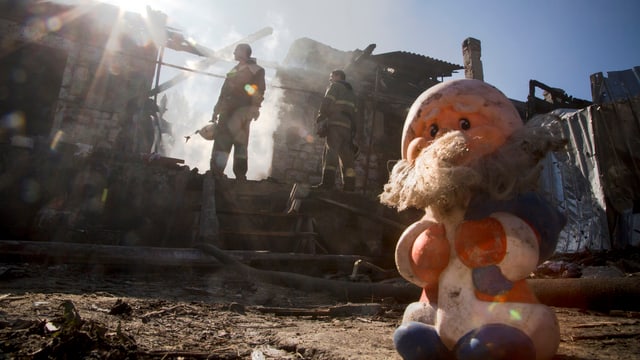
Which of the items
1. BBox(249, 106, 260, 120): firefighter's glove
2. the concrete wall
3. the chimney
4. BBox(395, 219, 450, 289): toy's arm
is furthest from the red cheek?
the concrete wall

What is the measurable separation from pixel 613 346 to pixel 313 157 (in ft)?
41.3

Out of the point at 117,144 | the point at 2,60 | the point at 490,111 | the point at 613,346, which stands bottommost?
the point at 613,346

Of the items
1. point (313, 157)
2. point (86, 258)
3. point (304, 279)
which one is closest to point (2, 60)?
point (313, 157)

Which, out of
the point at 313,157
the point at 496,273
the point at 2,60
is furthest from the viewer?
the point at 313,157

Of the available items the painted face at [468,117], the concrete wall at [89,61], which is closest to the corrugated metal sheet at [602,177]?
the painted face at [468,117]

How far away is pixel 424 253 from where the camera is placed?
1.59m

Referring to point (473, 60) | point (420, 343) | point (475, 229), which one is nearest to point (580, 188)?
point (473, 60)

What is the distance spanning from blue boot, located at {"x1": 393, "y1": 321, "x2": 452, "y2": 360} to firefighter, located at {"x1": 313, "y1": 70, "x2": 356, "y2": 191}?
19.6 ft

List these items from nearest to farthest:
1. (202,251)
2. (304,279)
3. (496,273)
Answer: (496,273)
(304,279)
(202,251)

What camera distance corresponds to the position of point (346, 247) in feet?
20.2

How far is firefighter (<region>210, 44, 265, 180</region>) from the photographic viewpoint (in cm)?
686

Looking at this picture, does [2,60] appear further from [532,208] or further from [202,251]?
[532,208]

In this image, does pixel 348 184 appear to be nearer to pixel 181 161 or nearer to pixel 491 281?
pixel 181 161

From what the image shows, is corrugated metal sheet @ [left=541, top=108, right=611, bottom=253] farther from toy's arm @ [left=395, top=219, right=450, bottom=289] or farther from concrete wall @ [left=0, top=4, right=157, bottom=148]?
concrete wall @ [left=0, top=4, right=157, bottom=148]
